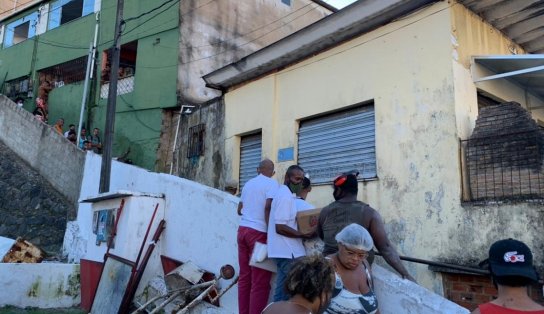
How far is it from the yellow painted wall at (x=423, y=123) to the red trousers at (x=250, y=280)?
8.54ft

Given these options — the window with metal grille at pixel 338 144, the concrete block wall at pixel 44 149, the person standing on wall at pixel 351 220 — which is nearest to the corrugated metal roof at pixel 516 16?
the window with metal grille at pixel 338 144

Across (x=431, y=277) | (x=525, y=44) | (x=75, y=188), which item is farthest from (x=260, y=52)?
(x=75, y=188)

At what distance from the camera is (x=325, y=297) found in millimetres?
2416

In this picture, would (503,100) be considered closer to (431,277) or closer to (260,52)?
(431,277)

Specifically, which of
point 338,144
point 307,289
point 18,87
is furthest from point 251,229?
point 18,87

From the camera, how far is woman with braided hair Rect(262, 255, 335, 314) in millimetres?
2340

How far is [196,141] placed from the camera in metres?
11.5

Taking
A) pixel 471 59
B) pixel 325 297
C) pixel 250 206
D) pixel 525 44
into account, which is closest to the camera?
pixel 325 297

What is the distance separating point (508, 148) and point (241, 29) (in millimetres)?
11517

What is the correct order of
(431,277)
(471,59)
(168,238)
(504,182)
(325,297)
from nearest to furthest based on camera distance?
(325,297) < (504,182) < (431,277) < (471,59) < (168,238)

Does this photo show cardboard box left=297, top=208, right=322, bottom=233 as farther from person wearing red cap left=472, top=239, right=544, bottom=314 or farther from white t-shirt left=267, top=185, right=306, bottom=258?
person wearing red cap left=472, top=239, right=544, bottom=314

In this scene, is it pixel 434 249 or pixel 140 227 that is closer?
pixel 434 249

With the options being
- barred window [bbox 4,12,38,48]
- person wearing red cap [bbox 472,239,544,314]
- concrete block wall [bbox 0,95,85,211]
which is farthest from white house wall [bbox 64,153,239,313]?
barred window [bbox 4,12,38,48]

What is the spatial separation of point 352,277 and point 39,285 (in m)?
7.24
